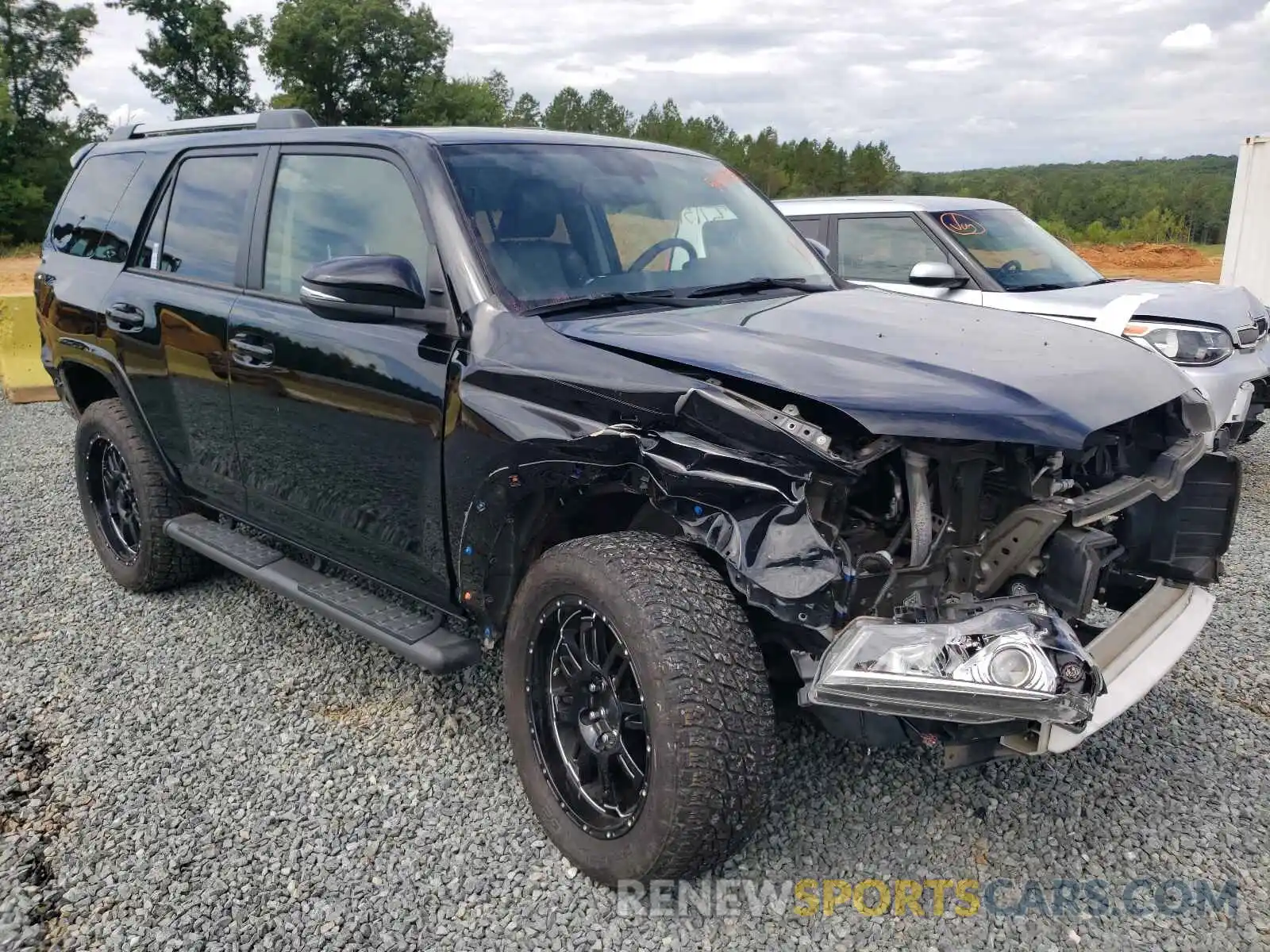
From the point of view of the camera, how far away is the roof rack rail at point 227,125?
3.94m

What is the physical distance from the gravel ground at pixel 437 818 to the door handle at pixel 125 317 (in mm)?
1406

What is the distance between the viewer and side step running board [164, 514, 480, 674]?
9.92 ft

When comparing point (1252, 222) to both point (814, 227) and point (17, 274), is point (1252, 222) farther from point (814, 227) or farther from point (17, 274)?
point (17, 274)

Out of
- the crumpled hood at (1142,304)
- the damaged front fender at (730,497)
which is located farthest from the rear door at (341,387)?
the crumpled hood at (1142,304)

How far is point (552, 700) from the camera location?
276cm

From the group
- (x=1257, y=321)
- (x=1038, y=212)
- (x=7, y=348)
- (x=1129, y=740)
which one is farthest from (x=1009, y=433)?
(x=1038, y=212)

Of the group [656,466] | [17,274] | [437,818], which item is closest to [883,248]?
[656,466]

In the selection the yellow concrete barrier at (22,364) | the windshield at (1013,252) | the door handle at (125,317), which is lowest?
the yellow concrete barrier at (22,364)

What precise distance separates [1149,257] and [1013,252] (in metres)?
25.2

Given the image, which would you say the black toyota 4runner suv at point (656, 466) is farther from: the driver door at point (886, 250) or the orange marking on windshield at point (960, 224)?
the orange marking on windshield at point (960, 224)

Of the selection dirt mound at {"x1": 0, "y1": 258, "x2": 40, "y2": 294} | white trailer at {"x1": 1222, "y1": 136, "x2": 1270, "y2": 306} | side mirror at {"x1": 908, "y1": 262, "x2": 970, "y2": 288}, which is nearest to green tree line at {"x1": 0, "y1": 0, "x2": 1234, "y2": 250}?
dirt mound at {"x1": 0, "y1": 258, "x2": 40, "y2": 294}

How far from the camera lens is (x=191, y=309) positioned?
13.0ft

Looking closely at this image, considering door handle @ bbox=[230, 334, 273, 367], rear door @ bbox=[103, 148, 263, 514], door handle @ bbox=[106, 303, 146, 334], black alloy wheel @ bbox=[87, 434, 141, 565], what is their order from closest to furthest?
door handle @ bbox=[230, 334, 273, 367]
rear door @ bbox=[103, 148, 263, 514]
door handle @ bbox=[106, 303, 146, 334]
black alloy wheel @ bbox=[87, 434, 141, 565]

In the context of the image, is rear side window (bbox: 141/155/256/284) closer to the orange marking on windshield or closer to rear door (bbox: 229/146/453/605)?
rear door (bbox: 229/146/453/605)
